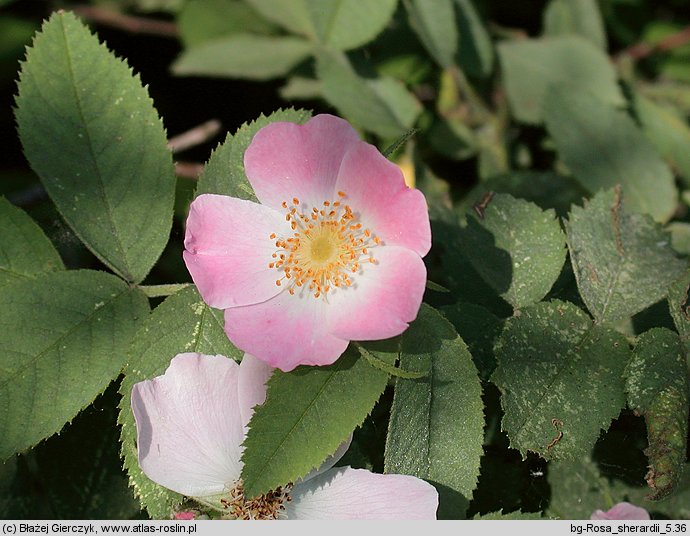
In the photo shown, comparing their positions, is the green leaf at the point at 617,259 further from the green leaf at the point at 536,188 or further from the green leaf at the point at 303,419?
the green leaf at the point at 536,188

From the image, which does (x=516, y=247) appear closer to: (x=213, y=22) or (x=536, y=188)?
(x=536, y=188)

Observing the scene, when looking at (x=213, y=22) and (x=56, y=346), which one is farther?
(x=213, y=22)

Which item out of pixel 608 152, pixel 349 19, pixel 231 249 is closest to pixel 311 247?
pixel 231 249

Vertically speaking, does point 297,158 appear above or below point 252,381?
above

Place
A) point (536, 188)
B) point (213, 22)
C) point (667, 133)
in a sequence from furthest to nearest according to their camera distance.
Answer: point (213, 22)
point (667, 133)
point (536, 188)

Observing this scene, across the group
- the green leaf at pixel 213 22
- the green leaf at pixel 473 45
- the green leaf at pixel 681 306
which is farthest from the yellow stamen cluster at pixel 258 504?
the green leaf at pixel 213 22

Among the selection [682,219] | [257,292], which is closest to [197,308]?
[257,292]

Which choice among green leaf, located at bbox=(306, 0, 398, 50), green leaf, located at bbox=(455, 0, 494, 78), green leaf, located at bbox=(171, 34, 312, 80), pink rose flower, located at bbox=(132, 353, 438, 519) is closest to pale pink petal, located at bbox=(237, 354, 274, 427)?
pink rose flower, located at bbox=(132, 353, 438, 519)
